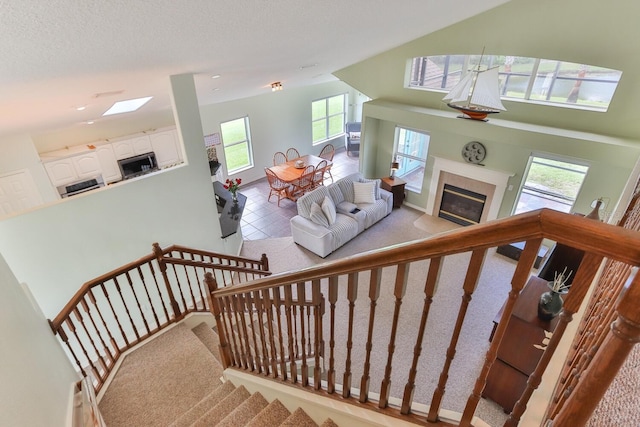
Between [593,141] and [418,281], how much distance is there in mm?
3071

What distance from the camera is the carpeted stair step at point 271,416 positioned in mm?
1900

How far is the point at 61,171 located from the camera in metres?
5.58

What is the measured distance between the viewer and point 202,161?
3.63 metres

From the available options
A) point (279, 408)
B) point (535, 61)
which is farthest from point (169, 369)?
point (535, 61)

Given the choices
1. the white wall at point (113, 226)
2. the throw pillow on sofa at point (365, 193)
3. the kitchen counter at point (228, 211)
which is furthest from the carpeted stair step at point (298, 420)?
the throw pillow on sofa at point (365, 193)

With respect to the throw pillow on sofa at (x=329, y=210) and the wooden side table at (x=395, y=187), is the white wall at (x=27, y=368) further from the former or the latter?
the wooden side table at (x=395, y=187)

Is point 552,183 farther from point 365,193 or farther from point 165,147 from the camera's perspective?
point 165,147

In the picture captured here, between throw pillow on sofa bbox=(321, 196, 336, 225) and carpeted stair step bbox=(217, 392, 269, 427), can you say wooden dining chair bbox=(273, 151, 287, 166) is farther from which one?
carpeted stair step bbox=(217, 392, 269, 427)

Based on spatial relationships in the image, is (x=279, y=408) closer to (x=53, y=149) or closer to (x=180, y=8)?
(x=180, y=8)

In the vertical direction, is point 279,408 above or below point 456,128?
below

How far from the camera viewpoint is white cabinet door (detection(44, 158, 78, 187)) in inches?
215

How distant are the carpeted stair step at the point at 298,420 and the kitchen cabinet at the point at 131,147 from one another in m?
6.16

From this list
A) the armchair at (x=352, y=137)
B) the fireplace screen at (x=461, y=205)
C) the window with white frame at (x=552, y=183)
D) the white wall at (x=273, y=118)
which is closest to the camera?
the window with white frame at (x=552, y=183)

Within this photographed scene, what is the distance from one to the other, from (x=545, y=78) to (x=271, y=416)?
19.4ft
